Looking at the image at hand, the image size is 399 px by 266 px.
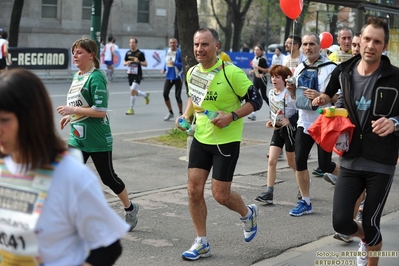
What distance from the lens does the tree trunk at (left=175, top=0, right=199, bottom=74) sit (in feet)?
42.5

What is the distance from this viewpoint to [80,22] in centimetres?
4581

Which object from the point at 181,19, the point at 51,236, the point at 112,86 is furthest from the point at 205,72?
the point at 112,86

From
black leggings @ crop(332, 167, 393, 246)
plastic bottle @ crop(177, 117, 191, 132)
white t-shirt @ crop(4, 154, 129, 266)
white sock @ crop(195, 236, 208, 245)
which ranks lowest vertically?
white sock @ crop(195, 236, 208, 245)

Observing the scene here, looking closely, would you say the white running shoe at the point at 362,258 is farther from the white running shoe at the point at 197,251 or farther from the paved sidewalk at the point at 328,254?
the white running shoe at the point at 197,251

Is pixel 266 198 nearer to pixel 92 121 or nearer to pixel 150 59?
pixel 92 121

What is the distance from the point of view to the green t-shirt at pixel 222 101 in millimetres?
6285

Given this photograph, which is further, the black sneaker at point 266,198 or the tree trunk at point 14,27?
the tree trunk at point 14,27

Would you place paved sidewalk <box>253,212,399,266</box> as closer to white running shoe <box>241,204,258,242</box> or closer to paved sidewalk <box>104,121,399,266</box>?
paved sidewalk <box>104,121,399,266</box>

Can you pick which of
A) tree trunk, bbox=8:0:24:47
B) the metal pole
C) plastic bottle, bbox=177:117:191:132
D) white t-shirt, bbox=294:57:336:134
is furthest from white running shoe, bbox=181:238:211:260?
tree trunk, bbox=8:0:24:47

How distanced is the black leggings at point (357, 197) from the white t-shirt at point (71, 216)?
2.85 metres

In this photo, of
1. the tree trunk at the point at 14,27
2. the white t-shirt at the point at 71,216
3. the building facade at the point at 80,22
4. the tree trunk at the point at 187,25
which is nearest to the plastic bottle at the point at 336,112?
the white t-shirt at the point at 71,216

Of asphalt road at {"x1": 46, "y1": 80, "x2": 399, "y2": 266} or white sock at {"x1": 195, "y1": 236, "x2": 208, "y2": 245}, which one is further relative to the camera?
asphalt road at {"x1": 46, "y1": 80, "x2": 399, "y2": 266}

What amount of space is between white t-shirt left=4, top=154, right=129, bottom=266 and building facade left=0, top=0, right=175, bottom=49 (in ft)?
137

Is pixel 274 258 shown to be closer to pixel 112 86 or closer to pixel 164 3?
pixel 112 86
